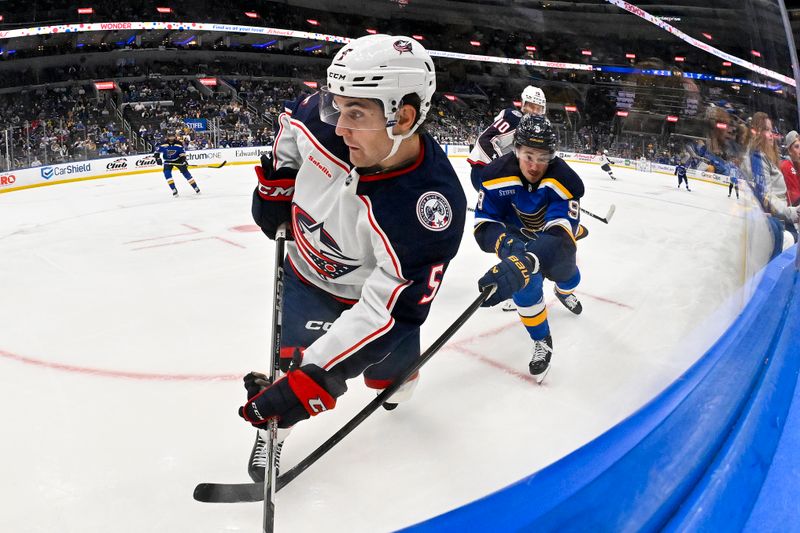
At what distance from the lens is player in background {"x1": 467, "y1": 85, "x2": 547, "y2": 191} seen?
1.42m

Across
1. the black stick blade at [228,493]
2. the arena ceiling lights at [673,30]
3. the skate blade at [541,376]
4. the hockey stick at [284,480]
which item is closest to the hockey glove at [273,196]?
the hockey stick at [284,480]

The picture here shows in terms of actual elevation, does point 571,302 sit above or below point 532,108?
below

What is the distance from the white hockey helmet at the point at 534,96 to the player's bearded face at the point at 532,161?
0.67 meters

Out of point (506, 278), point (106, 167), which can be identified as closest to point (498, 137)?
point (506, 278)

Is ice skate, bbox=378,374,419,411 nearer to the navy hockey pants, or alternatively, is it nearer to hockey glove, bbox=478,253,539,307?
the navy hockey pants

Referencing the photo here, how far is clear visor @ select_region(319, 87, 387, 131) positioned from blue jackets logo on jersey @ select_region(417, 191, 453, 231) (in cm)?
18

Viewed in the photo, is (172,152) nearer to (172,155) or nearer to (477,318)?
(172,155)

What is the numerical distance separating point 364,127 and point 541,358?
1.45 meters

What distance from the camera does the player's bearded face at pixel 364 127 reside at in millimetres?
1224

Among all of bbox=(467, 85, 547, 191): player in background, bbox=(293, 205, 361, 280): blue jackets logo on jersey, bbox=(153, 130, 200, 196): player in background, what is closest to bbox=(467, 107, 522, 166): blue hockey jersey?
bbox=(467, 85, 547, 191): player in background

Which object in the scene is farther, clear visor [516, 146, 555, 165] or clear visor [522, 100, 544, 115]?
clear visor [516, 146, 555, 165]

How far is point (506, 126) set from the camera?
198 centimetres

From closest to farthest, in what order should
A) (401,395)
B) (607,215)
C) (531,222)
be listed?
(401,395) < (531,222) < (607,215)

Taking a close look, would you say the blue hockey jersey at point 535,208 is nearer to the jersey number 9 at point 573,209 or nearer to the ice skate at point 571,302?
the jersey number 9 at point 573,209
